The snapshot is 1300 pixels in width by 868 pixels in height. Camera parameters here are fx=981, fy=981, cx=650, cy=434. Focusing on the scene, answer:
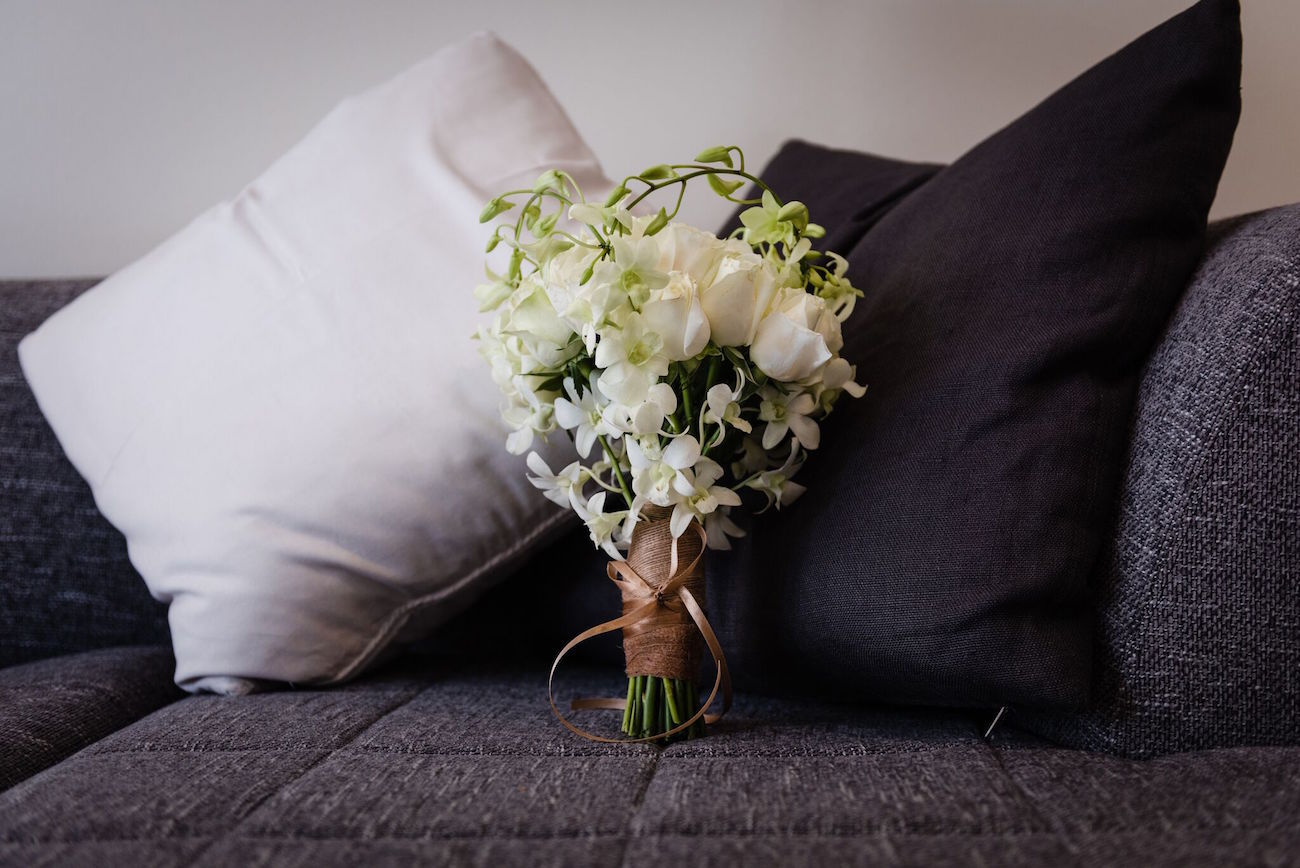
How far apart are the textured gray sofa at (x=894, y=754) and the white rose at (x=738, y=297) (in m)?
0.30

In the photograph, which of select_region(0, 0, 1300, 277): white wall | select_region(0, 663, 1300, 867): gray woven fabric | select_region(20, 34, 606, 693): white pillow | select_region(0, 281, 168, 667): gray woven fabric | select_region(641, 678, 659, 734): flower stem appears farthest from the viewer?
select_region(0, 0, 1300, 277): white wall

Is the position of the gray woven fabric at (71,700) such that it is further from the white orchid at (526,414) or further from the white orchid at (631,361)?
the white orchid at (631,361)

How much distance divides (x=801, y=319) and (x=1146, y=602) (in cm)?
31

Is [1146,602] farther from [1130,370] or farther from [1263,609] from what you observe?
[1130,370]

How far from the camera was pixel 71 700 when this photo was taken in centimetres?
88

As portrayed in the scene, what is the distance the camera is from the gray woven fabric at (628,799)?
0.52m

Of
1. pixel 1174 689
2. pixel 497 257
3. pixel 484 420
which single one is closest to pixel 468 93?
pixel 497 257

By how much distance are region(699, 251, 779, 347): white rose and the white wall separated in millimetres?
717

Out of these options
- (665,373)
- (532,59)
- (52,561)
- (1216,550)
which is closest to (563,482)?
(665,373)

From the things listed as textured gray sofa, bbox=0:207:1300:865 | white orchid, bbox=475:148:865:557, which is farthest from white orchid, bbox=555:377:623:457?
textured gray sofa, bbox=0:207:1300:865

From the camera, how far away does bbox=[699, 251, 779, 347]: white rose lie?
0.67 m

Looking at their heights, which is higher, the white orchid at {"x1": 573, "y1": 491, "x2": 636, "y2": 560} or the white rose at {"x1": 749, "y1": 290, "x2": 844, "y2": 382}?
the white rose at {"x1": 749, "y1": 290, "x2": 844, "y2": 382}

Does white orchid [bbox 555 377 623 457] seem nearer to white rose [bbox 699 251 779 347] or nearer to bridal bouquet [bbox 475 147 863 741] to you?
bridal bouquet [bbox 475 147 863 741]

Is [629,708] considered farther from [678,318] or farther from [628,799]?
[678,318]
